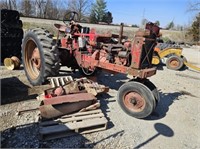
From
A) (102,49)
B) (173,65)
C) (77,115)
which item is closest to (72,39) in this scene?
(102,49)

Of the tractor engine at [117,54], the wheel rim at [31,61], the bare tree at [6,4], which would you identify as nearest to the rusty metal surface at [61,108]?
the tractor engine at [117,54]

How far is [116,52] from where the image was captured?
4695mm

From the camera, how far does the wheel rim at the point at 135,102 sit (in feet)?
13.7

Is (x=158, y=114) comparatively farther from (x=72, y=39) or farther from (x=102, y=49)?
(x=72, y=39)

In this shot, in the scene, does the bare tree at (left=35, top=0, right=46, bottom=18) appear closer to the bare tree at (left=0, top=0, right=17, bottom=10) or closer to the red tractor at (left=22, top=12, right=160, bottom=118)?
the bare tree at (left=0, top=0, right=17, bottom=10)

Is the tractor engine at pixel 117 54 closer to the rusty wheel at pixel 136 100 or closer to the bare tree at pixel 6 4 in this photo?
the rusty wheel at pixel 136 100

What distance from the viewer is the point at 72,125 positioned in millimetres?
3463

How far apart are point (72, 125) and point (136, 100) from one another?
140 cm

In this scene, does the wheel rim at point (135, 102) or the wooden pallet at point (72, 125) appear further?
the wheel rim at point (135, 102)

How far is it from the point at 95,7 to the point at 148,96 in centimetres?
4943

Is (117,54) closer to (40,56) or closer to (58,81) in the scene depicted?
(58,81)

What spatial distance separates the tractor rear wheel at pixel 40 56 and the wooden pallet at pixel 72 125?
1.43m

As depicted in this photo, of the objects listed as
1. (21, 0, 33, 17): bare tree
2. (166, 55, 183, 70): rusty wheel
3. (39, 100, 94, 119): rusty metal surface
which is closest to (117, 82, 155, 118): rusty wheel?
(39, 100, 94, 119): rusty metal surface

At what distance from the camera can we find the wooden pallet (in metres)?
3.29
